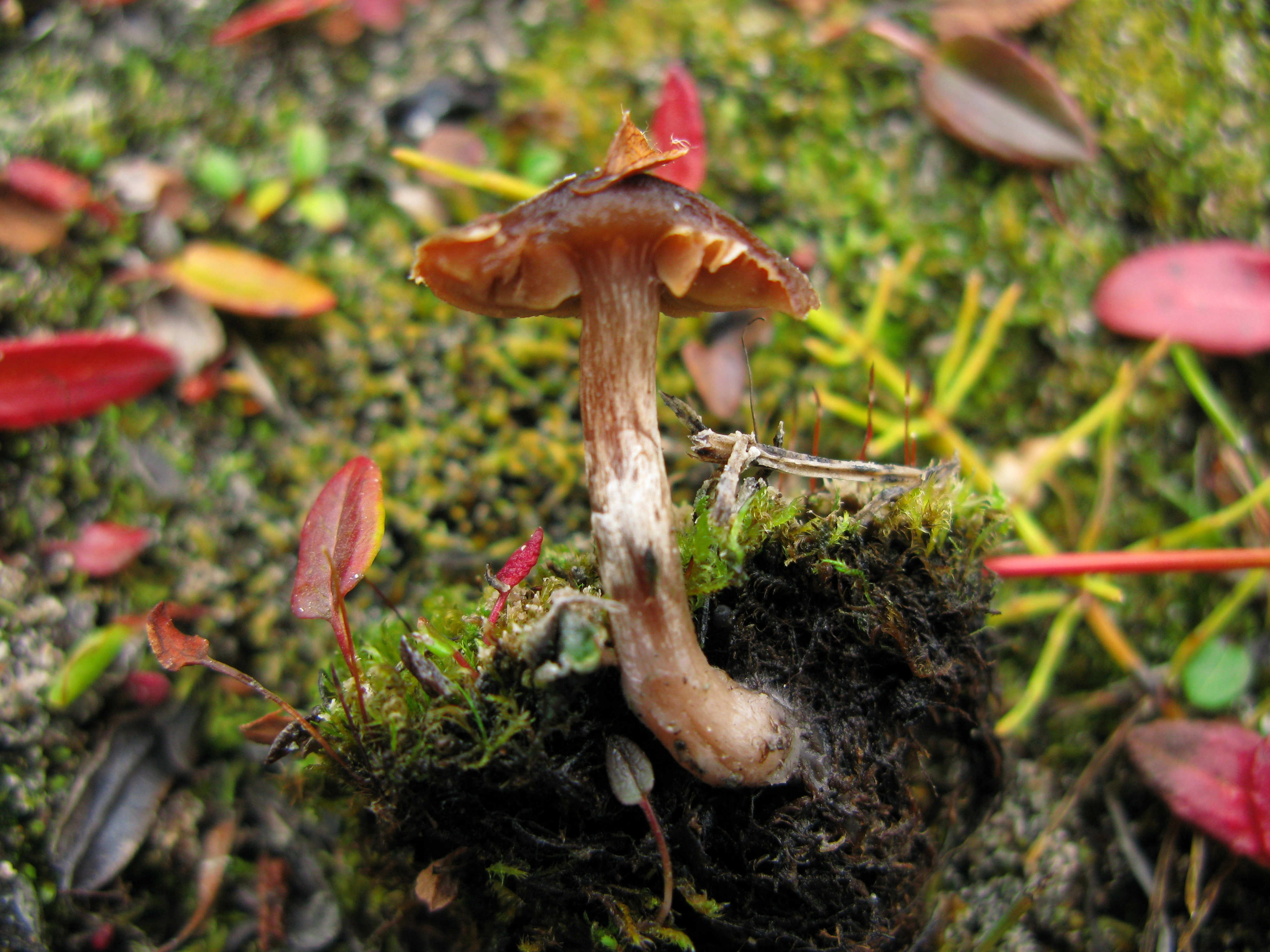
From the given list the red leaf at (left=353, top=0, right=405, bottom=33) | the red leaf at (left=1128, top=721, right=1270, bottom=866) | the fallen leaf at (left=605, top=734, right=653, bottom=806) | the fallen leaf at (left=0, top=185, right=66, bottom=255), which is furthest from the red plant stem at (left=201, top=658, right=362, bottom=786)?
the red leaf at (left=353, top=0, right=405, bottom=33)

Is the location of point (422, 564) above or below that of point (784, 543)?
below

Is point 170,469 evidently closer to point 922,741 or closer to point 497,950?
point 497,950

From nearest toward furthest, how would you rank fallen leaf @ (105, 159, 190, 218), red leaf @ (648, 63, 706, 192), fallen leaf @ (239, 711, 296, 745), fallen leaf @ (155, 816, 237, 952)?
fallen leaf @ (239, 711, 296, 745) < fallen leaf @ (155, 816, 237, 952) < red leaf @ (648, 63, 706, 192) < fallen leaf @ (105, 159, 190, 218)

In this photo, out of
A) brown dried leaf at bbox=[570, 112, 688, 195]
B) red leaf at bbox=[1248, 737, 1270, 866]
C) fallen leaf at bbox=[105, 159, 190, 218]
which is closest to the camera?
brown dried leaf at bbox=[570, 112, 688, 195]

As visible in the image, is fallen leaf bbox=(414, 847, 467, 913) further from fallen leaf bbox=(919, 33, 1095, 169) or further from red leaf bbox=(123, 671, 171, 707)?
fallen leaf bbox=(919, 33, 1095, 169)

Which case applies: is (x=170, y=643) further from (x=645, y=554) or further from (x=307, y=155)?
(x=307, y=155)

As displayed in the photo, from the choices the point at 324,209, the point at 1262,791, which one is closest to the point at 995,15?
the point at 324,209

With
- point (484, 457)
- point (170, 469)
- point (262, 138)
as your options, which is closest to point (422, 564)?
point (484, 457)
